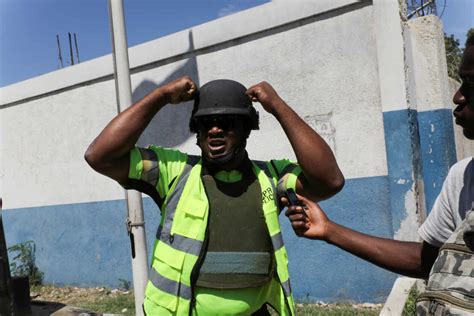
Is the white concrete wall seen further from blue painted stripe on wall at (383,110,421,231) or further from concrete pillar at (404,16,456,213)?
concrete pillar at (404,16,456,213)

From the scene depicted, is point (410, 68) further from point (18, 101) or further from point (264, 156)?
point (18, 101)

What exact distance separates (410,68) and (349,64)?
22.8 inches

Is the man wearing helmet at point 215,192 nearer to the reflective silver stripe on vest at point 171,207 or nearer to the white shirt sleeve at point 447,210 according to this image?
the reflective silver stripe on vest at point 171,207

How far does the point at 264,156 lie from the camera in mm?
5391

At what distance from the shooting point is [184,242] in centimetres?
188

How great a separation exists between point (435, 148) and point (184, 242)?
3416mm

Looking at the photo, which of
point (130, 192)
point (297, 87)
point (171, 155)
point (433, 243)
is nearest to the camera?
point (433, 243)

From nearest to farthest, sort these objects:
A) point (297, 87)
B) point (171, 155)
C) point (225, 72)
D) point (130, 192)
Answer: point (171, 155) < point (130, 192) < point (297, 87) < point (225, 72)

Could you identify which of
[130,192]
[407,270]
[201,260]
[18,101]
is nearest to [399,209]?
[130,192]

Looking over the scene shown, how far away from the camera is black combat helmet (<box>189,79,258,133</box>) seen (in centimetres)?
191

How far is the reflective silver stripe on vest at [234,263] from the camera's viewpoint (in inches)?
73.7

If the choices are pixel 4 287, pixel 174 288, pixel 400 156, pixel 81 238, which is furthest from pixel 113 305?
pixel 174 288

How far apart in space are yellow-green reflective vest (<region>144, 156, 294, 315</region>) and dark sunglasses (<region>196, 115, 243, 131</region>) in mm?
175

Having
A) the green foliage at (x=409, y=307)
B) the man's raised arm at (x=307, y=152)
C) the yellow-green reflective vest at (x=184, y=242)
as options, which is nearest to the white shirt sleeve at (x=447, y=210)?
the man's raised arm at (x=307, y=152)
